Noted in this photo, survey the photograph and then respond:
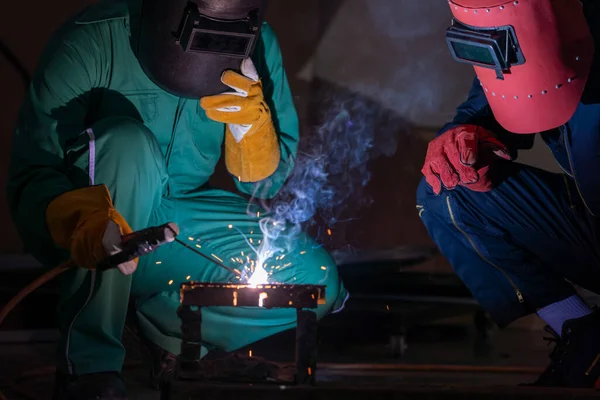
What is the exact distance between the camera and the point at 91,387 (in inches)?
64.3

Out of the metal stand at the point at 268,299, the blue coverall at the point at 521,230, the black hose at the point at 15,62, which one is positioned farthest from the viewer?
the black hose at the point at 15,62

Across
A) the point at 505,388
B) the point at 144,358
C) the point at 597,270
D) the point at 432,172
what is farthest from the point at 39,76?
the point at 597,270

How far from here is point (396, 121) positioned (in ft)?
11.0

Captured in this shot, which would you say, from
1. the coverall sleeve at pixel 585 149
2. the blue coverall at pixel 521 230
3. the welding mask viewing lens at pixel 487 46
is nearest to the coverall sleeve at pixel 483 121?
the blue coverall at pixel 521 230

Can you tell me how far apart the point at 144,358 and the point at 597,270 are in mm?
1424

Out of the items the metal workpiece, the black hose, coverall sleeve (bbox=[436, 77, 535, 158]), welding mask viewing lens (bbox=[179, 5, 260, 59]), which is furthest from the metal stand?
the black hose

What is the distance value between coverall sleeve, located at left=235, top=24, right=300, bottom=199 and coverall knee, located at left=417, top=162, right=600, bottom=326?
50 cm

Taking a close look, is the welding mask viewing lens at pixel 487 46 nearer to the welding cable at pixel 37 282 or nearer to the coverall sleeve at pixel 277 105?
the coverall sleeve at pixel 277 105

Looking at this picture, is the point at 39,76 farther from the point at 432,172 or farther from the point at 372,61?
the point at 372,61

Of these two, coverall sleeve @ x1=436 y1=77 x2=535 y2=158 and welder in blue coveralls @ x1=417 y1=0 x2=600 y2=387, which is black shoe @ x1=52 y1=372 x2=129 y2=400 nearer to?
welder in blue coveralls @ x1=417 y1=0 x2=600 y2=387

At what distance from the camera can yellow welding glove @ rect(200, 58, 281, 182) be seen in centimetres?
198

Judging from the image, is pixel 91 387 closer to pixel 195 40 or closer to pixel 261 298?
pixel 261 298

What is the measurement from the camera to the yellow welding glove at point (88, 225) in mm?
1546

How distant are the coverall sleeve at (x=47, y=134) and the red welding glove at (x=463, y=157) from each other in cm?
101
